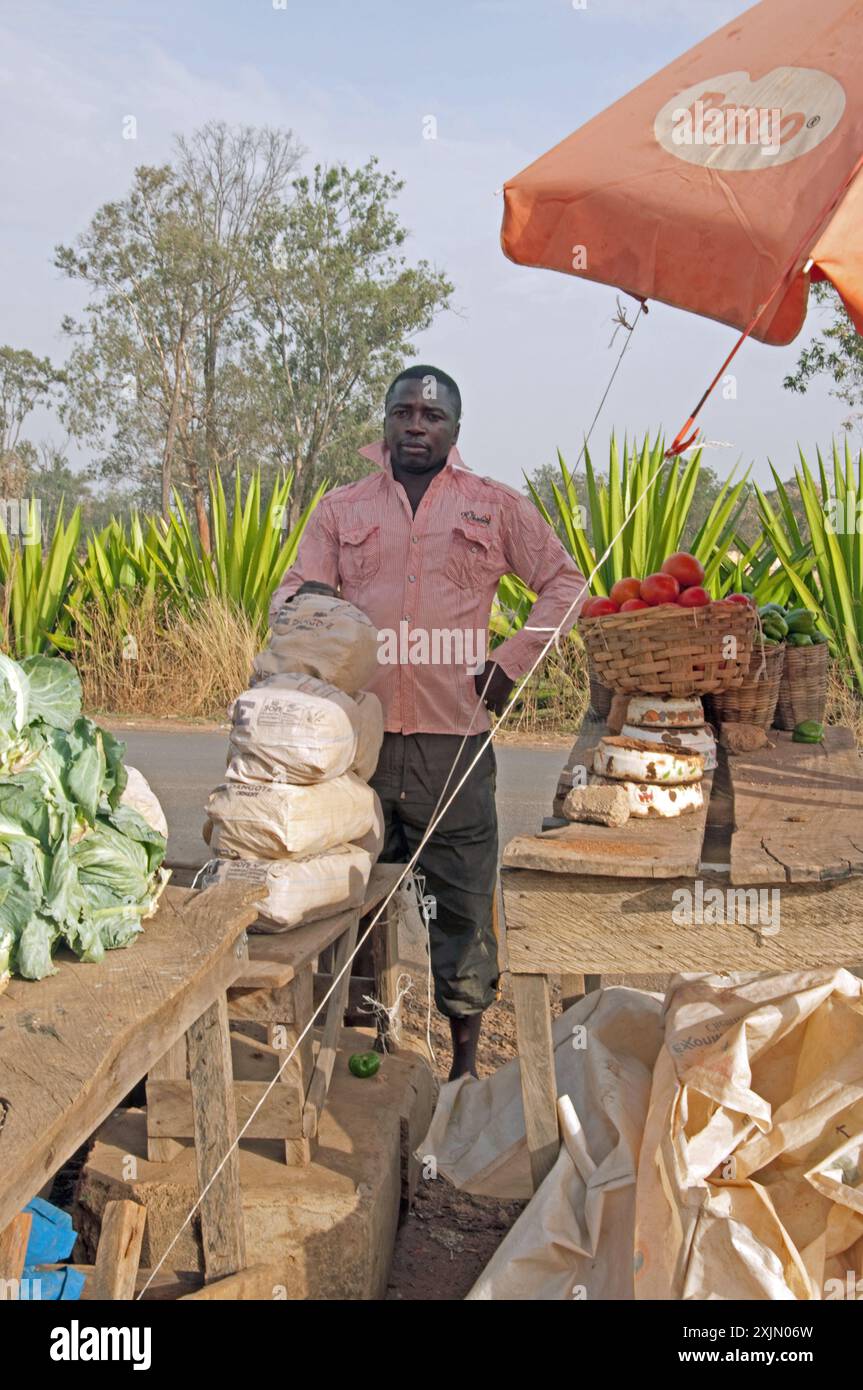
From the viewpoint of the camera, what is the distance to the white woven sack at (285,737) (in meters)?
3.32

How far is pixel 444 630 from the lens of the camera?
417cm

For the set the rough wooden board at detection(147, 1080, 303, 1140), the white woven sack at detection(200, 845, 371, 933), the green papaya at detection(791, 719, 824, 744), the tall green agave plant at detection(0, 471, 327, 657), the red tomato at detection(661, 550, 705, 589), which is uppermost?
the tall green agave plant at detection(0, 471, 327, 657)

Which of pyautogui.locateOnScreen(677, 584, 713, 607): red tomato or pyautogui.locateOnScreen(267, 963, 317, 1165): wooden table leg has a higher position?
pyautogui.locateOnScreen(677, 584, 713, 607): red tomato

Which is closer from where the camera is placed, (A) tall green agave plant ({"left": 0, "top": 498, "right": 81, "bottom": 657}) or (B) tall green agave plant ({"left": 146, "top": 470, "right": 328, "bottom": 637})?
(B) tall green agave plant ({"left": 146, "top": 470, "right": 328, "bottom": 637})

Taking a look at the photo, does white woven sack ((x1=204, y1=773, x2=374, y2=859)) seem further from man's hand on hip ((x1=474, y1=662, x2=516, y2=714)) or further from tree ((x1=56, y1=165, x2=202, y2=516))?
tree ((x1=56, y1=165, x2=202, y2=516))

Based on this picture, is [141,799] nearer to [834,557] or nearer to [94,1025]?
[94,1025]

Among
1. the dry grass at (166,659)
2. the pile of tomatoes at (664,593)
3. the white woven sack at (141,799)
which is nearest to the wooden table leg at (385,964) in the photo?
the pile of tomatoes at (664,593)

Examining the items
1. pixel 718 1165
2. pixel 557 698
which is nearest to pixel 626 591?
pixel 718 1165

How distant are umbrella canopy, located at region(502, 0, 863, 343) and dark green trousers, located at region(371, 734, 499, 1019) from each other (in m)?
1.59

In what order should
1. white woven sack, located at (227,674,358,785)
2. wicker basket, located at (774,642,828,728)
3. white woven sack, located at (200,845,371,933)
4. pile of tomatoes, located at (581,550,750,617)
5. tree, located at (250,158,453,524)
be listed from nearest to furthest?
white woven sack, located at (200,845,371,933), white woven sack, located at (227,674,358,785), pile of tomatoes, located at (581,550,750,617), wicker basket, located at (774,642,828,728), tree, located at (250,158,453,524)

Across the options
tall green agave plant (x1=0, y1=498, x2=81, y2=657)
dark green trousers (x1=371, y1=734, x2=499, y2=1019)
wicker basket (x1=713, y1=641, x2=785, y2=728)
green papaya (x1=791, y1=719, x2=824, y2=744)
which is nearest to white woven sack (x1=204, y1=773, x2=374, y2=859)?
dark green trousers (x1=371, y1=734, x2=499, y2=1019)

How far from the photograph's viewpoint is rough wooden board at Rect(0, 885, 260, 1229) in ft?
5.63

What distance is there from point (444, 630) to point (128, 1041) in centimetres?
237
